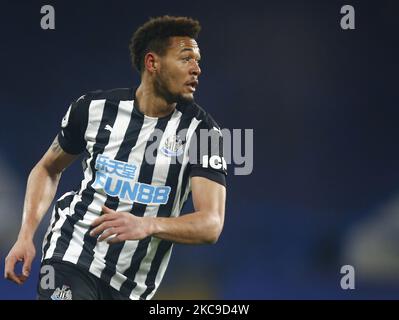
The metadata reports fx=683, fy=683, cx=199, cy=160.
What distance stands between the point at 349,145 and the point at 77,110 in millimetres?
1581

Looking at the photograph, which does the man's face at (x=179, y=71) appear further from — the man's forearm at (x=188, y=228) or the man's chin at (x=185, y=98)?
the man's forearm at (x=188, y=228)

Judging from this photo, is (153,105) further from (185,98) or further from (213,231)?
(213,231)

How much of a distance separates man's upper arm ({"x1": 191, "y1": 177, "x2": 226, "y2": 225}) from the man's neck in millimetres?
304

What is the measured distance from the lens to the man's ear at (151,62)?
→ 2588 millimetres

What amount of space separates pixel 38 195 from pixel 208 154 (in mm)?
643

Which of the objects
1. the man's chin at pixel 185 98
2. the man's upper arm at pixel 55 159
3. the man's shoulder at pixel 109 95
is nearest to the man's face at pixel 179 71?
the man's chin at pixel 185 98

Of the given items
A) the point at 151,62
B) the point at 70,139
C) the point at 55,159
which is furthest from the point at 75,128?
the point at 151,62

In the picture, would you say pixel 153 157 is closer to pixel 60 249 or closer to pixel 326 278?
pixel 60 249

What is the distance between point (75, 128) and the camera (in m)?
2.46

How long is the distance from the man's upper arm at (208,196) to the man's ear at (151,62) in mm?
521
